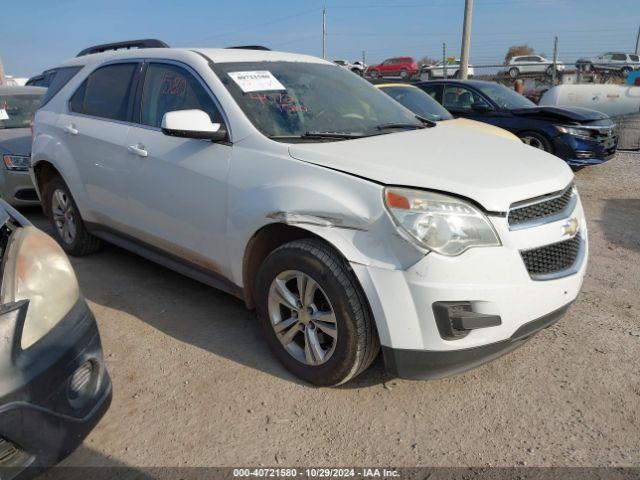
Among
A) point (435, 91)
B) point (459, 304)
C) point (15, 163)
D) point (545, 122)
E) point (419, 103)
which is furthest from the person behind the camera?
point (435, 91)

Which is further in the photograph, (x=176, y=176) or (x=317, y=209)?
(x=176, y=176)

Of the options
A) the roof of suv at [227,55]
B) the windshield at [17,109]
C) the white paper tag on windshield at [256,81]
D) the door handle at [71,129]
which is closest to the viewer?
the white paper tag on windshield at [256,81]

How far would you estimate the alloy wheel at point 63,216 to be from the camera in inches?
183

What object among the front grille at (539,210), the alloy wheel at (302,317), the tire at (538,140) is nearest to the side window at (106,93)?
the alloy wheel at (302,317)

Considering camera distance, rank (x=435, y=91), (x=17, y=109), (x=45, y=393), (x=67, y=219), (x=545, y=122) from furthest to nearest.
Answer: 1. (x=435, y=91)
2. (x=545, y=122)
3. (x=17, y=109)
4. (x=67, y=219)
5. (x=45, y=393)

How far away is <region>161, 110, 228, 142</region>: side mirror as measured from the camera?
114 inches

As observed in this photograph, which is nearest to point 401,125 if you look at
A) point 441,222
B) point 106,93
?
point 441,222

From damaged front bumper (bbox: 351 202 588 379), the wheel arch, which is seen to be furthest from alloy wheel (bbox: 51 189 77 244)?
damaged front bumper (bbox: 351 202 588 379)

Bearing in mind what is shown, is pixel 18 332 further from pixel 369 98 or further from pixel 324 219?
pixel 369 98

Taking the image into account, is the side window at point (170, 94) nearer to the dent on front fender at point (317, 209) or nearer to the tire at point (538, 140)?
the dent on front fender at point (317, 209)

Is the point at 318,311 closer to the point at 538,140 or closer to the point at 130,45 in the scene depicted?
the point at 130,45

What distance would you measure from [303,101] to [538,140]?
19.9 feet

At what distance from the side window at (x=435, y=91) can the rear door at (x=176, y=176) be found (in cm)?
663

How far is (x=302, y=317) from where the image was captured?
2758mm
